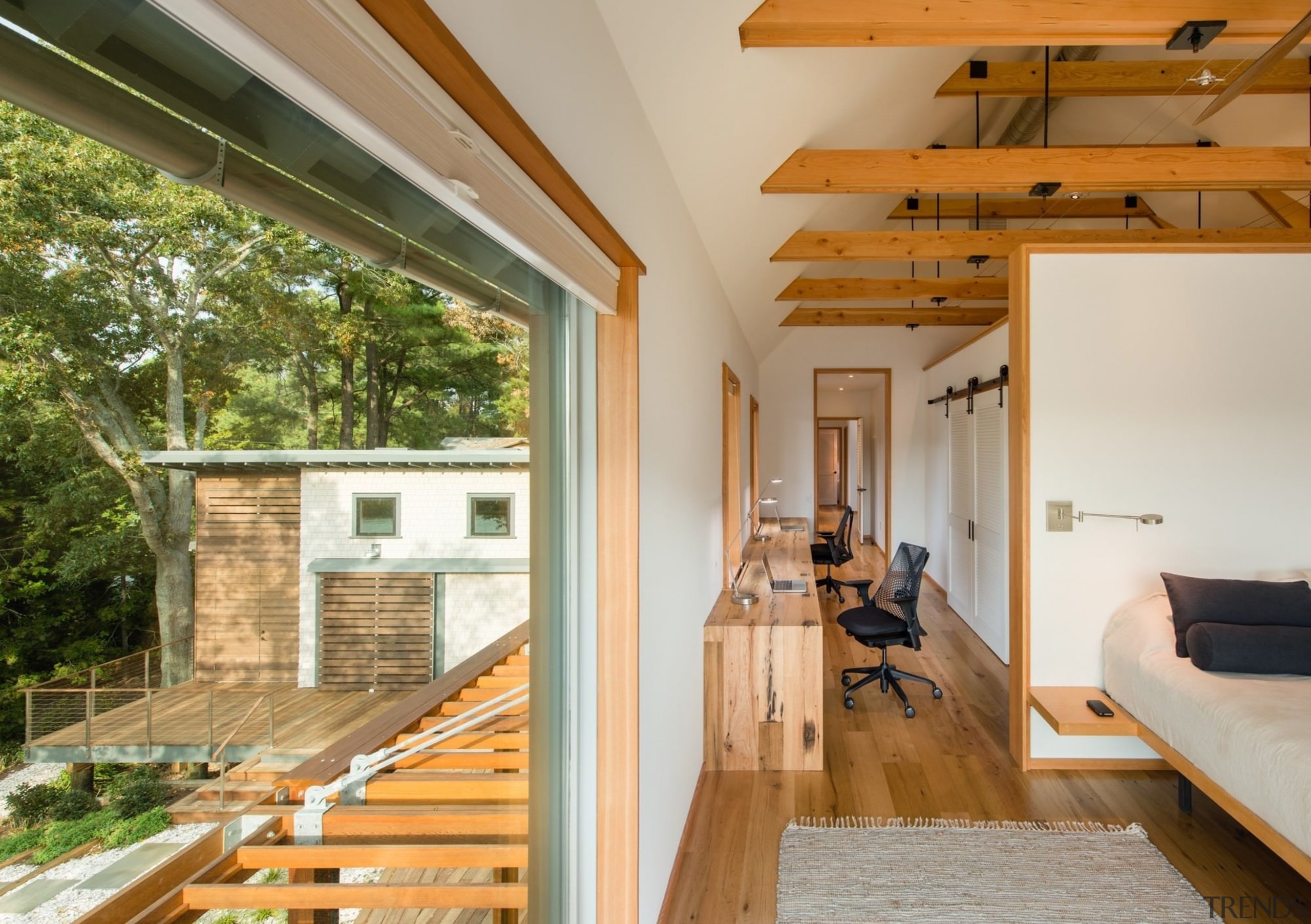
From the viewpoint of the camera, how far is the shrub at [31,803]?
41cm

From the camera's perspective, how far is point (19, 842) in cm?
42

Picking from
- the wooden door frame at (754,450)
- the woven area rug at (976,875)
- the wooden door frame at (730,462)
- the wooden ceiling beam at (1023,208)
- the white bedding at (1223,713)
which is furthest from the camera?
the wooden door frame at (754,450)

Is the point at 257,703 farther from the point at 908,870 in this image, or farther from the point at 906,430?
the point at 906,430

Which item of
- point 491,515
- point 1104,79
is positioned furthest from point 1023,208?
point 491,515

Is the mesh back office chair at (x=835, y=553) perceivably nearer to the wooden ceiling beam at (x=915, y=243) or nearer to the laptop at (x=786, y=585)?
the laptop at (x=786, y=585)

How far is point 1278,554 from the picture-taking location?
9.79 ft

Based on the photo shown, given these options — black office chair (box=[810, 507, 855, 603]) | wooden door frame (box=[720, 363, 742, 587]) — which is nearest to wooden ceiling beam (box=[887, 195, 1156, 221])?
wooden door frame (box=[720, 363, 742, 587])

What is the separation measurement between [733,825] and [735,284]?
9.63 feet

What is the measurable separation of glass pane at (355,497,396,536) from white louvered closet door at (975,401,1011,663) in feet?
14.5

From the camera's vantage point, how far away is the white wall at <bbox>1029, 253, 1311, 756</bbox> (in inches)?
117

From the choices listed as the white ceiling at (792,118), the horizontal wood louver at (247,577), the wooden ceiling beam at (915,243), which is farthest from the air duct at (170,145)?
the wooden ceiling beam at (915,243)

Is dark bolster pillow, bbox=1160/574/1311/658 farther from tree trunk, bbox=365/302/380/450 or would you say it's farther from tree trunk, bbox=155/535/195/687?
tree trunk, bbox=155/535/195/687

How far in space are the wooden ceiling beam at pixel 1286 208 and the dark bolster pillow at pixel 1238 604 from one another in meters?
3.04

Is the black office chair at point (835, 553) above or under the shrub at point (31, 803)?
under
